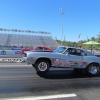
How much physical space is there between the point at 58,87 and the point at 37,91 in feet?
3.63

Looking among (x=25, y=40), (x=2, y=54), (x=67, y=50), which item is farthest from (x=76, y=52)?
(x=25, y=40)

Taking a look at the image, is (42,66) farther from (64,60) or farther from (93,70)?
(93,70)

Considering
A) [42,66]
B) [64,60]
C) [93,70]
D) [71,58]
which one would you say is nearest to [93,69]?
[93,70]

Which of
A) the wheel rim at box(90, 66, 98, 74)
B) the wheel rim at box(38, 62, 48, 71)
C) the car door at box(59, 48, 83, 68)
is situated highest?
the car door at box(59, 48, 83, 68)

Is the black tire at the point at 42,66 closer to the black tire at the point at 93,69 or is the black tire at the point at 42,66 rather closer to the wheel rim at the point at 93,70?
the black tire at the point at 93,69

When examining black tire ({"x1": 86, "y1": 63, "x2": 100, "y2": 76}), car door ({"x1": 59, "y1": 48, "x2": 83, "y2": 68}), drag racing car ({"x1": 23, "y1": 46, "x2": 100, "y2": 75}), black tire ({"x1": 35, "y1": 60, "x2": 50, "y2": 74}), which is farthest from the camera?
black tire ({"x1": 86, "y1": 63, "x2": 100, "y2": 76})

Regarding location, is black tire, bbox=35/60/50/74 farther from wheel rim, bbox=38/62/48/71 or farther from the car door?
the car door

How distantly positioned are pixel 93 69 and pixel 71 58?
5.34 ft

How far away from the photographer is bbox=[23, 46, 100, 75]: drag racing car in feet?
30.4

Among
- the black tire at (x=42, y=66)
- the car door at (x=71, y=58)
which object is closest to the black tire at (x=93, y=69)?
the car door at (x=71, y=58)

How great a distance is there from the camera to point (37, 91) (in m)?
6.16

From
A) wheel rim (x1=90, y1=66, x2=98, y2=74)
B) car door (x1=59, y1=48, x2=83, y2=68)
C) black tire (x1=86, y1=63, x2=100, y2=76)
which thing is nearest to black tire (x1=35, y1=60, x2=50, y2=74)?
car door (x1=59, y1=48, x2=83, y2=68)

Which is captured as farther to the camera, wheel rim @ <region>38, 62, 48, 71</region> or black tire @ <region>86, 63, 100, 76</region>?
black tire @ <region>86, 63, 100, 76</region>

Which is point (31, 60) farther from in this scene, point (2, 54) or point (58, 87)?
point (2, 54)
